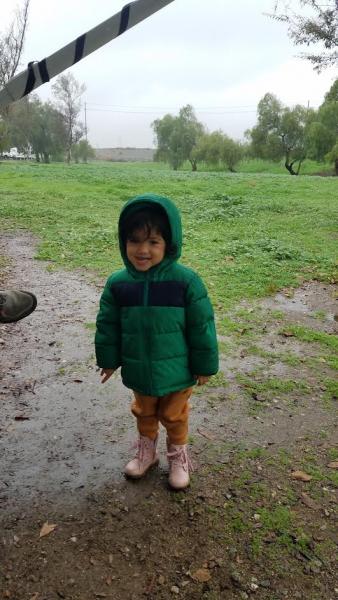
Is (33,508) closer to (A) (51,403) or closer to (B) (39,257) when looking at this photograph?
(A) (51,403)

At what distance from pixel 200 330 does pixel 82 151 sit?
2899 inches

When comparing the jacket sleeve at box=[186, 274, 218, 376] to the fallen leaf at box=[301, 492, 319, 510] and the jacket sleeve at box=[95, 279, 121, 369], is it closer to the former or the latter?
the jacket sleeve at box=[95, 279, 121, 369]

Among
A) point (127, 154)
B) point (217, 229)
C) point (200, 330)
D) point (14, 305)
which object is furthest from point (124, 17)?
point (127, 154)

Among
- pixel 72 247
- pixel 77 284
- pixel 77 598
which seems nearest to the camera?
pixel 77 598

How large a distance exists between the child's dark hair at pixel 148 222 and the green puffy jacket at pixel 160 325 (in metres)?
0.04

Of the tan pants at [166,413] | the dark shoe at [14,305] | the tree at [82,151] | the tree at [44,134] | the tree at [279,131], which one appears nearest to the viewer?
the tan pants at [166,413]

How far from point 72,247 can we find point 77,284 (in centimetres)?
214

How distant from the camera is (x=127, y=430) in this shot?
3.08 m

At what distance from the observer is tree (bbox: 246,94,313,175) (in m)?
48.2

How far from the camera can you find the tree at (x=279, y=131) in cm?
4819

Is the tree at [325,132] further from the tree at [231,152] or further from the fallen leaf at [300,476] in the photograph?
the fallen leaf at [300,476]

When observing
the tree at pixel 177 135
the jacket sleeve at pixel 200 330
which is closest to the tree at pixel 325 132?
the tree at pixel 177 135

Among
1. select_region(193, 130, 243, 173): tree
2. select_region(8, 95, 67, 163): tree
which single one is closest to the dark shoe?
select_region(193, 130, 243, 173): tree

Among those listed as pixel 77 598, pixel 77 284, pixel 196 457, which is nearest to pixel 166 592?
pixel 77 598
